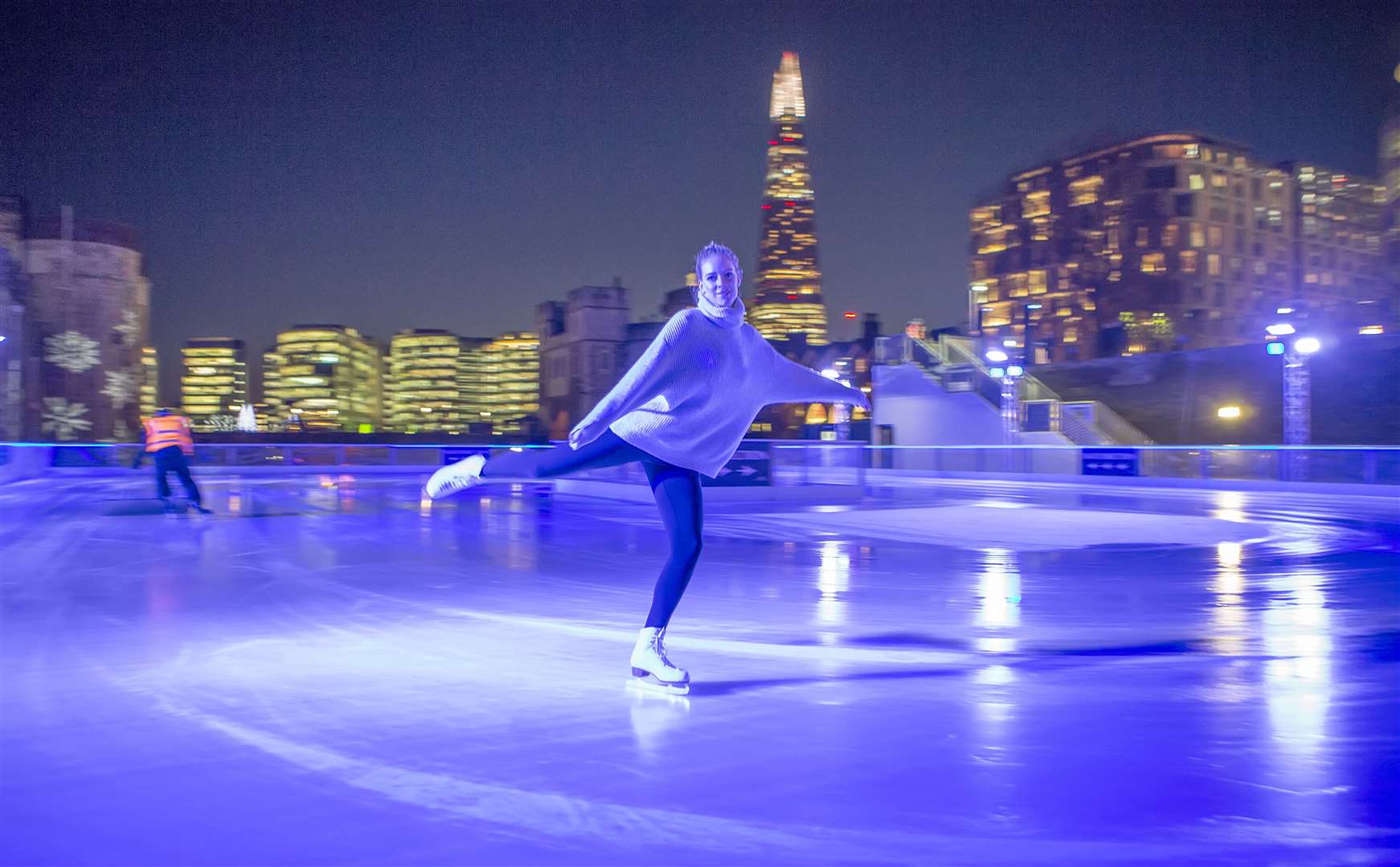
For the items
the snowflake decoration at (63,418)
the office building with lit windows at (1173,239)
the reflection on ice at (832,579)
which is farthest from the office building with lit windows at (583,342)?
the reflection on ice at (832,579)

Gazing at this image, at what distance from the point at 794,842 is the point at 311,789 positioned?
151 centimetres

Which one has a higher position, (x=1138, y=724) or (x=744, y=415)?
(x=744, y=415)

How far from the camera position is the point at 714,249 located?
4.90 metres


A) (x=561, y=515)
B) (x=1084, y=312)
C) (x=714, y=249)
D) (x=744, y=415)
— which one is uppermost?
(x=1084, y=312)

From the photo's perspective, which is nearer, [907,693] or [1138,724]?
[1138,724]

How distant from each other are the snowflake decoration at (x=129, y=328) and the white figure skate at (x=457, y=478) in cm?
19531

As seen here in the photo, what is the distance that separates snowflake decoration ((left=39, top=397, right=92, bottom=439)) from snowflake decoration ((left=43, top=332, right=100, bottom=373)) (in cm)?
534

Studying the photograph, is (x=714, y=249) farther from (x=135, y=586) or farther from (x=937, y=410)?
(x=937, y=410)

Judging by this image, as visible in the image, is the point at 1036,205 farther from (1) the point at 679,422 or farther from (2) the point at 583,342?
(1) the point at 679,422

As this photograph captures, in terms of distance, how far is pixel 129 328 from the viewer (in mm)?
184000

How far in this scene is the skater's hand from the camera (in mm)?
4570

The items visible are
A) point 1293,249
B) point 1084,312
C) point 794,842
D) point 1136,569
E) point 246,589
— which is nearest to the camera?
point 794,842

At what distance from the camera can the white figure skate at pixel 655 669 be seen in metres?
4.92

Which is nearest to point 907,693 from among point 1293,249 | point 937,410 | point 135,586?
point 135,586
